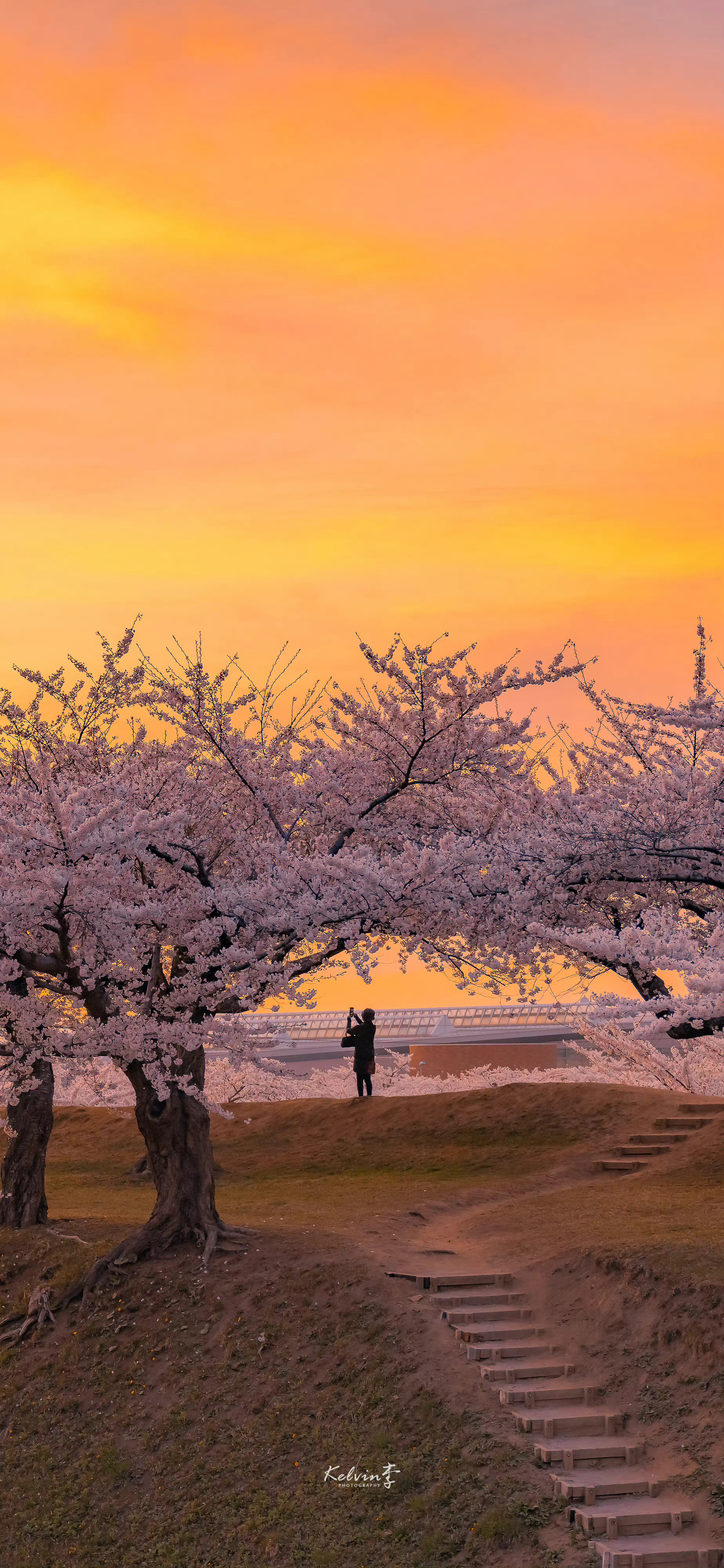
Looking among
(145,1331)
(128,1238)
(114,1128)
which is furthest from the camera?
(114,1128)

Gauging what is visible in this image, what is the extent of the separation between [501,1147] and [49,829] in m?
15.9

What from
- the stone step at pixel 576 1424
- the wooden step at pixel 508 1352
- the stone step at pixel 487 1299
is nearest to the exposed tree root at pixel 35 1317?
the stone step at pixel 487 1299

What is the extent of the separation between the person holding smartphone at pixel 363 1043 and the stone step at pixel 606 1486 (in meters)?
16.9

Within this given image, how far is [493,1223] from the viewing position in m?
19.9

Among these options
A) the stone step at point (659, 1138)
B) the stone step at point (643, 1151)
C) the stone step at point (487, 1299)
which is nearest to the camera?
the stone step at point (487, 1299)

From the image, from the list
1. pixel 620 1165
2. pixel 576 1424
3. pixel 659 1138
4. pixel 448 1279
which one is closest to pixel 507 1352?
pixel 576 1424

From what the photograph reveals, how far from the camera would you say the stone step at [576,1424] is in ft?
42.3

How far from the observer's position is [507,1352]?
1447 cm

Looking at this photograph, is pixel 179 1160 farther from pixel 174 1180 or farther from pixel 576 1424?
pixel 576 1424

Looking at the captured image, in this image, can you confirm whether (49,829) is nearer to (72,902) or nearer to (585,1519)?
(72,902)

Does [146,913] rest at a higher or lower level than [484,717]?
Result: lower

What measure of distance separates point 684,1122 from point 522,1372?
44.2ft

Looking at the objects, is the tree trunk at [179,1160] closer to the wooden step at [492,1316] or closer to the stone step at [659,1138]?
the wooden step at [492,1316]

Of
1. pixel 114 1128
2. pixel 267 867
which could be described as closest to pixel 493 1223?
pixel 267 867
